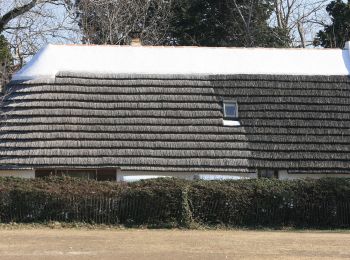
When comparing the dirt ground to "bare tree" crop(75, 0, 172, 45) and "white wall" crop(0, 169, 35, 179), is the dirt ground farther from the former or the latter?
"bare tree" crop(75, 0, 172, 45)

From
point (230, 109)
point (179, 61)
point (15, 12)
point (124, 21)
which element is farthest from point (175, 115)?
point (124, 21)

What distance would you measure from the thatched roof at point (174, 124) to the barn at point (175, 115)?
0.03 m

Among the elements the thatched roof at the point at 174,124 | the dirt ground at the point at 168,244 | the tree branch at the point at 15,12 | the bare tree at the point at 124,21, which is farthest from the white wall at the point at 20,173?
the bare tree at the point at 124,21

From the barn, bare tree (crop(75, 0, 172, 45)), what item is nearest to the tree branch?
the barn

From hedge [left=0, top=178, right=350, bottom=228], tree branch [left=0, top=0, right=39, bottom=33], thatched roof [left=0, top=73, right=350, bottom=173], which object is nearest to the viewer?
hedge [left=0, top=178, right=350, bottom=228]

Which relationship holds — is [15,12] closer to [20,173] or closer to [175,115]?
[20,173]

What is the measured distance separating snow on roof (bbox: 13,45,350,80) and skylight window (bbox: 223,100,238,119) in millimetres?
1576

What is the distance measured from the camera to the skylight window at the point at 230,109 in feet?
69.1

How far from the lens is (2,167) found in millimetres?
18969

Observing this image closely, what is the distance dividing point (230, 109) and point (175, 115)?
2.00 metres

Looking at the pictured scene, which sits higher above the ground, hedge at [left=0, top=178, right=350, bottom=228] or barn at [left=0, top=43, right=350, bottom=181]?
barn at [left=0, top=43, right=350, bottom=181]

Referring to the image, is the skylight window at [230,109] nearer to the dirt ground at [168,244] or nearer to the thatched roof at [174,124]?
the thatched roof at [174,124]

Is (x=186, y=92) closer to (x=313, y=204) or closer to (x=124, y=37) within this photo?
(x=313, y=204)

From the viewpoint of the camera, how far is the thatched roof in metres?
19.4
